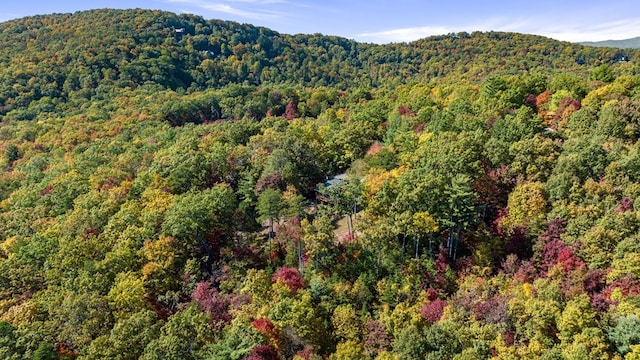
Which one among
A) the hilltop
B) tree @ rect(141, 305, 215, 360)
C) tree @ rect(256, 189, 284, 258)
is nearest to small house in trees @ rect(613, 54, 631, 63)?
the hilltop

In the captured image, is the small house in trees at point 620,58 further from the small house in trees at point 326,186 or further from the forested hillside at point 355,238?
the small house in trees at point 326,186

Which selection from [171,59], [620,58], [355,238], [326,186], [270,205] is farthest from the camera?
[171,59]

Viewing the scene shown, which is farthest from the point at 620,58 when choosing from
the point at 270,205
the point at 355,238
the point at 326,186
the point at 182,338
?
the point at 182,338

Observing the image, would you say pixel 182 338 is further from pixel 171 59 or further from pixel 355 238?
pixel 171 59

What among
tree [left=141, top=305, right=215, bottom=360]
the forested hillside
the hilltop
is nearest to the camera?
tree [left=141, top=305, right=215, bottom=360]

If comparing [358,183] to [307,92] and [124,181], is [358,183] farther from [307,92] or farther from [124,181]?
[307,92]

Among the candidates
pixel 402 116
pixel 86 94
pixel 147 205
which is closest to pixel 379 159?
pixel 402 116

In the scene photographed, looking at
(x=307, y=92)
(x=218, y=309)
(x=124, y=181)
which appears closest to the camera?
(x=218, y=309)

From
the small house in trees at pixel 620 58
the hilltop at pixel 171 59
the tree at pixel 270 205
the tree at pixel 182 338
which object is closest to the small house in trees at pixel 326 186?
the tree at pixel 270 205

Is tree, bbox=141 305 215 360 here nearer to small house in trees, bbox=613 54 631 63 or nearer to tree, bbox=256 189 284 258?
tree, bbox=256 189 284 258
